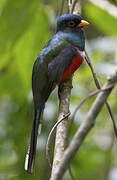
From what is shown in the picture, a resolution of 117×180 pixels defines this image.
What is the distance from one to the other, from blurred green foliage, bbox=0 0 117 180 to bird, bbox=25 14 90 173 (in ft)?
0.23

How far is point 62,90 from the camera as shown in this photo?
2.51 metres

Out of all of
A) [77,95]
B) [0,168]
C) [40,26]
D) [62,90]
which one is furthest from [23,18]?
[0,168]

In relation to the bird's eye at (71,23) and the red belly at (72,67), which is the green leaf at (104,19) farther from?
the bird's eye at (71,23)

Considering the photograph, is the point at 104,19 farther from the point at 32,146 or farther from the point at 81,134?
the point at 81,134

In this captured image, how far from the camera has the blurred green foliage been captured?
2.37 meters

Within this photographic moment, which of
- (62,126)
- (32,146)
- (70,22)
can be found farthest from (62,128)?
(70,22)

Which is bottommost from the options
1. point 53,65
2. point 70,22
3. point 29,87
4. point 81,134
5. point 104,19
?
point 29,87

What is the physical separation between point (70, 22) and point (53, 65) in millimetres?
471

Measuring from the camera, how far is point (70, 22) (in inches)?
123

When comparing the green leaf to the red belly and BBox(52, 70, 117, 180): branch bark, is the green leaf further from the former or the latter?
BBox(52, 70, 117, 180): branch bark

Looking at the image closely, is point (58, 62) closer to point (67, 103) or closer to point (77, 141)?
point (67, 103)

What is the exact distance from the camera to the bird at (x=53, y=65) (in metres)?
2.70

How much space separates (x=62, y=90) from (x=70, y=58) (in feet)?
1.16

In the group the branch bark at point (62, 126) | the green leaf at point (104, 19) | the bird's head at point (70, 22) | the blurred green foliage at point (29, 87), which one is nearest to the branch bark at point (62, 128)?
the branch bark at point (62, 126)
